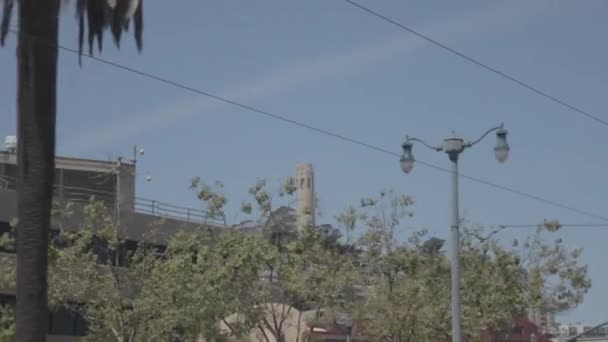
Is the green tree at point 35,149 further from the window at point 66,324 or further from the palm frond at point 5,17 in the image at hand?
the window at point 66,324

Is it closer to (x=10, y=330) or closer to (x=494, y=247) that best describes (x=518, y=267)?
(x=494, y=247)

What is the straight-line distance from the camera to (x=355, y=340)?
50094 millimetres

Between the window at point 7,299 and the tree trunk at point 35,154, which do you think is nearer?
the tree trunk at point 35,154

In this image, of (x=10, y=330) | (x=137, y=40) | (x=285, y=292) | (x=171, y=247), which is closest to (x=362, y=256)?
(x=285, y=292)

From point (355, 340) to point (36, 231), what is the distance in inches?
1269

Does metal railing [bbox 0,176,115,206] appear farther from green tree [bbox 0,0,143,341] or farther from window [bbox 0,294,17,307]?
green tree [bbox 0,0,143,341]

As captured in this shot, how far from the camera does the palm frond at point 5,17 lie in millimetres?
20609

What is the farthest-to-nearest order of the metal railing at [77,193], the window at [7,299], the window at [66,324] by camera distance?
the metal railing at [77,193] → the window at [66,324] → the window at [7,299]

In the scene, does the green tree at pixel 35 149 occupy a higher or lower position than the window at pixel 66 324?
higher

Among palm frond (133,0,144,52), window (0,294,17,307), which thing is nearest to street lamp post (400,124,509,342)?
palm frond (133,0,144,52)

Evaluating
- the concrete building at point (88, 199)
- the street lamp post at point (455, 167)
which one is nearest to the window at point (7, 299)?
the concrete building at point (88, 199)

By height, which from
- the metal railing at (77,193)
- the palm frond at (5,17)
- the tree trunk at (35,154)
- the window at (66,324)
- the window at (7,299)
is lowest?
the window at (66,324)

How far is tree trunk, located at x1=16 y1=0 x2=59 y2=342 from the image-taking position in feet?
63.6

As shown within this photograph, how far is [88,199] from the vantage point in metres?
55.6
